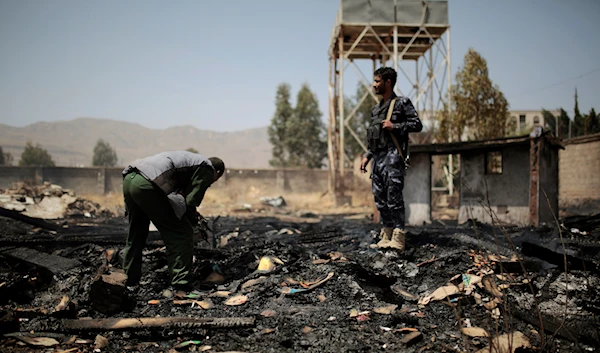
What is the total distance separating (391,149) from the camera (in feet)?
15.4

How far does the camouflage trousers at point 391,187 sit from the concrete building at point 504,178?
166 inches

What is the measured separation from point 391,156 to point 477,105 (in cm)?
1125

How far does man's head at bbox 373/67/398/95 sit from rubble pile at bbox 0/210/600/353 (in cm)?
203

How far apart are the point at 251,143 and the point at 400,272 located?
154m

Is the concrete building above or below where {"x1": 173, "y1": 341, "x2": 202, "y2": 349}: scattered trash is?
above

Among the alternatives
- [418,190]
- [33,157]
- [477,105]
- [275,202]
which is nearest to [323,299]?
[418,190]

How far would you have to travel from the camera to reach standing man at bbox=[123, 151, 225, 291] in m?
3.70

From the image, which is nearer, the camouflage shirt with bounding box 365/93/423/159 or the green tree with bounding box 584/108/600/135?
the camouflage shirt with bounding box 365/93/423/159

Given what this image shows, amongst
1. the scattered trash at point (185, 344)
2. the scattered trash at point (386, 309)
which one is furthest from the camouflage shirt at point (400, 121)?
the scattered trash at point (185, 344)

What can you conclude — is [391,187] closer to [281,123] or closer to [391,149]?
[391,149]

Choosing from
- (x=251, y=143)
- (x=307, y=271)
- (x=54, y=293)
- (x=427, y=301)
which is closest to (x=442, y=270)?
(x=427, y=301)

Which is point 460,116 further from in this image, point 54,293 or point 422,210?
point 54,293

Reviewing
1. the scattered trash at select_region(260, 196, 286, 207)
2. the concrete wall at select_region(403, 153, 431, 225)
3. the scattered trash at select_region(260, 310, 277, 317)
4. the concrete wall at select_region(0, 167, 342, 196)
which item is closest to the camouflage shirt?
the scattered trash at select_region(260, 310, 277, 317)

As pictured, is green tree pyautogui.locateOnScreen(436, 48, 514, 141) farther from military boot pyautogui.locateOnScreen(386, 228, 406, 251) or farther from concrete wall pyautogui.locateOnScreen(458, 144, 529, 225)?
military boot pyautogui.locateOnScreen(386, 228, 406, 251)
